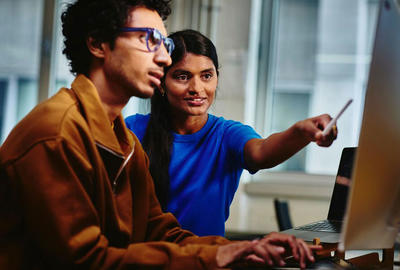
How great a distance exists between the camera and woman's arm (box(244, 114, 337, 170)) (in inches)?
41.9

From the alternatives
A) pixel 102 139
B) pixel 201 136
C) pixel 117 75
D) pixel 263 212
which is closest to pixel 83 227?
pixel 102 139

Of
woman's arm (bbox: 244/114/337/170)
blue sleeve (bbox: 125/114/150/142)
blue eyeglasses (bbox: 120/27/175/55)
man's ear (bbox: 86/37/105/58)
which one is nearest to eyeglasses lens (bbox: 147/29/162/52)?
blue eyeglasses (bbox: 120/27/175/55)

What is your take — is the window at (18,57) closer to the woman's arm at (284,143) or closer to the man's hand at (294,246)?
the woman's arm at (284,143)

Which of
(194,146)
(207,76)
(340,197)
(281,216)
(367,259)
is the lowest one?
(281,216)

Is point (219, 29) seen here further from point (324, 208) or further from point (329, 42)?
point (324, 208)

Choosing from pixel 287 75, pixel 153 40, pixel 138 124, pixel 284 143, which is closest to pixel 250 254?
pixel 284 143

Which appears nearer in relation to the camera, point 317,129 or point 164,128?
point 317,129

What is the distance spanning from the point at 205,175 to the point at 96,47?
60cm

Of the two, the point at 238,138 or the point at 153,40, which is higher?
the point at 153,40

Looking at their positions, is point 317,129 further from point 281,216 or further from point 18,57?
point 18,57

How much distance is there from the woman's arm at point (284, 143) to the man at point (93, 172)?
25cm

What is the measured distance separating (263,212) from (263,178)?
241mm

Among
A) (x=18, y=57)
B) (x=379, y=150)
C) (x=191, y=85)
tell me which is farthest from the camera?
(x=18, y=57)

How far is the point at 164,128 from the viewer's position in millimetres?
1708
